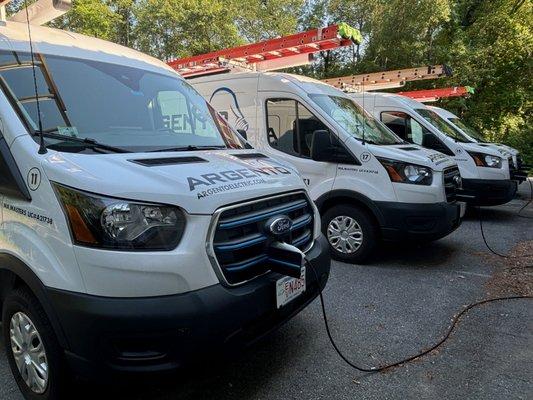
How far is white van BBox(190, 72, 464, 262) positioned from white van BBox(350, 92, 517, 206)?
2080 millimetres

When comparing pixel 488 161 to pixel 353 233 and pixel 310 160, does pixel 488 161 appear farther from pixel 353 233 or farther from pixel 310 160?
pixel 310 160

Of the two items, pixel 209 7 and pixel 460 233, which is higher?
pixel 209 7

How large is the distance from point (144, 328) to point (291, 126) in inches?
154

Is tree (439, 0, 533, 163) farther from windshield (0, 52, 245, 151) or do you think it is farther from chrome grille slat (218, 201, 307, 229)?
chrome grille slat (218, 201, 307, 229)

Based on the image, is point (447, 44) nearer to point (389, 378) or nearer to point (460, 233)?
point (460, 233)

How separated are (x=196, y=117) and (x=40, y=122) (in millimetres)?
1446

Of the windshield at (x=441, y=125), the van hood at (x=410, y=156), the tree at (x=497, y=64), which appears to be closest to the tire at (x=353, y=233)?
the van hood at (x=410, y=156)

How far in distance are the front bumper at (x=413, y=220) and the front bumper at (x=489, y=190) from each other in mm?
3250

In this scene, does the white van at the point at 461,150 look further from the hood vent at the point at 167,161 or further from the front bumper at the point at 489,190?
the hood vent at the point at 167,161

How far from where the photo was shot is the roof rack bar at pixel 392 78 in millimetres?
10352

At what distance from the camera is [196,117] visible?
364cm

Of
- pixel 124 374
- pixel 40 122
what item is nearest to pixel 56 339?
pixel 124 374

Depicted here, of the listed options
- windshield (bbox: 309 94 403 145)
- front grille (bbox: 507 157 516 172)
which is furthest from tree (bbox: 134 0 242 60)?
windshield (bbox: 309 94 403 145)

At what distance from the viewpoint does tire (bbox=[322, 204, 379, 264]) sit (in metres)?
5.08
